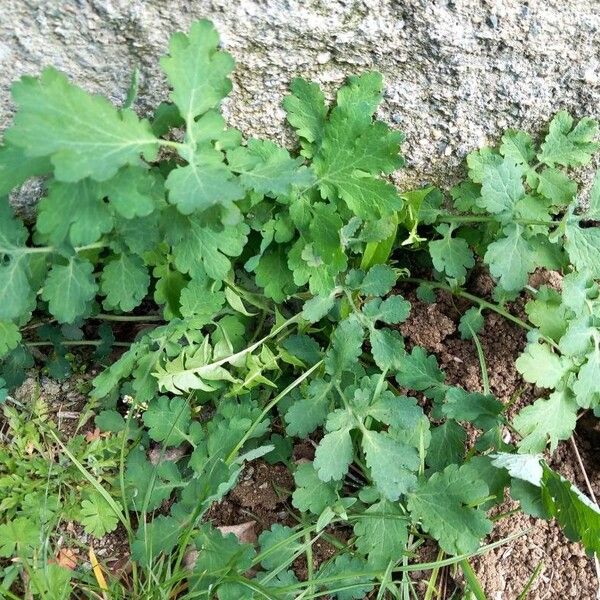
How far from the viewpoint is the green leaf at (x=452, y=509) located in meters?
1.81

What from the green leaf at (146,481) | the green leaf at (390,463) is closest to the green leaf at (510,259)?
the green leaf at (390,463)

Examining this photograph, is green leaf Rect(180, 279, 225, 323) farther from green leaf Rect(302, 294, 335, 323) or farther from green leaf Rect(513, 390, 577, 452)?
green leaf Rect(513, 390, 577, 452)

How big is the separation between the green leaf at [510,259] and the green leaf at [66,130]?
A: 992mm

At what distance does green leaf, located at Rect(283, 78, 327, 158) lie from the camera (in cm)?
Result: 171

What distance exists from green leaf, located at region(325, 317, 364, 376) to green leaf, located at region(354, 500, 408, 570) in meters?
0.39

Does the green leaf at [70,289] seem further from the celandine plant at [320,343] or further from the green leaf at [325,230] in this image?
the green leaf at [325,230]

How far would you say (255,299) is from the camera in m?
1.99

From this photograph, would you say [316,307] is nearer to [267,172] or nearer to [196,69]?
[267,172]

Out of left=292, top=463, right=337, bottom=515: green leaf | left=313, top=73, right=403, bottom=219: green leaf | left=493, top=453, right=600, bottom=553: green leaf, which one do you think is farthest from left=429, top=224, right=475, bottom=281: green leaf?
left=292, top=463, right=337, bottom=515: green leaf

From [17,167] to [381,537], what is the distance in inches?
48.6

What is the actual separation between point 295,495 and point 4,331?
0.86 m

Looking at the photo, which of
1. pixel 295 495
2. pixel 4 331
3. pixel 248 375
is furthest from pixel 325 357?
pixel 4 331

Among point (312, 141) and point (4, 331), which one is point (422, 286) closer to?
point (312, 141)

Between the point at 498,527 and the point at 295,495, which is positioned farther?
the point at 498,527
